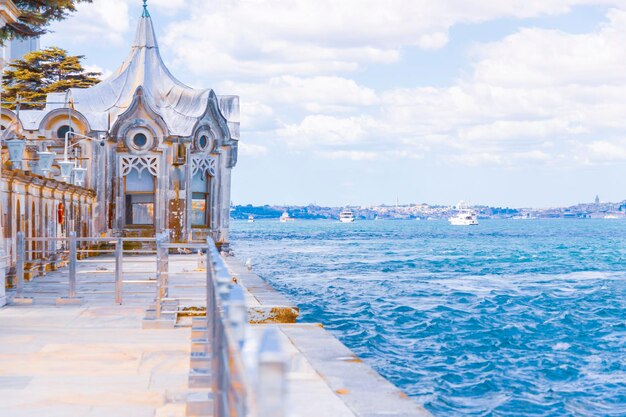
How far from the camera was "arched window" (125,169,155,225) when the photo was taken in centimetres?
3653

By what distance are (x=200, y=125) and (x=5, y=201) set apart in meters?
18.8

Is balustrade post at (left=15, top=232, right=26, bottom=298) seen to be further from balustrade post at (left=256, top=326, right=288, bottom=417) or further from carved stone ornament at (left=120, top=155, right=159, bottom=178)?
carved stone ornament at (left=120, top=155, right=159, bottom=178)

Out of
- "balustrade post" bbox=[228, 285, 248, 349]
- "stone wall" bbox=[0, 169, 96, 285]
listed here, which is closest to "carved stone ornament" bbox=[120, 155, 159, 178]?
"stone wall" bbox=[0, 169, 96, 285]

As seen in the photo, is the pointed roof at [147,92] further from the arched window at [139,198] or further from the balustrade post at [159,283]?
the balustrade post at [159,283]

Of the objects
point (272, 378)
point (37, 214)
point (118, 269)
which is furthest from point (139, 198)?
point (272, 378)

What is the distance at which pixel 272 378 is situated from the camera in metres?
2.10

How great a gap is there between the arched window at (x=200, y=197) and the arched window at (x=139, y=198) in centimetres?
166

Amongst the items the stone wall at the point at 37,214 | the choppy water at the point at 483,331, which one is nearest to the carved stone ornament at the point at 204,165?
the choppy water at the point at 483,331

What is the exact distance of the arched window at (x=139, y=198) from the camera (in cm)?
3653

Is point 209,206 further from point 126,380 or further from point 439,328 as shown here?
point 126,380

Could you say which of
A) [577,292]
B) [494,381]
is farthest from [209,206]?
[494,381]

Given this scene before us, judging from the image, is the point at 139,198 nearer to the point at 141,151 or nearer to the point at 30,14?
the point at 141,151

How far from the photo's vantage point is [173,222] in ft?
118

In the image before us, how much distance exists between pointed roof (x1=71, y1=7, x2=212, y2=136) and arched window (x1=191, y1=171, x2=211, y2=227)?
6.76 ft
